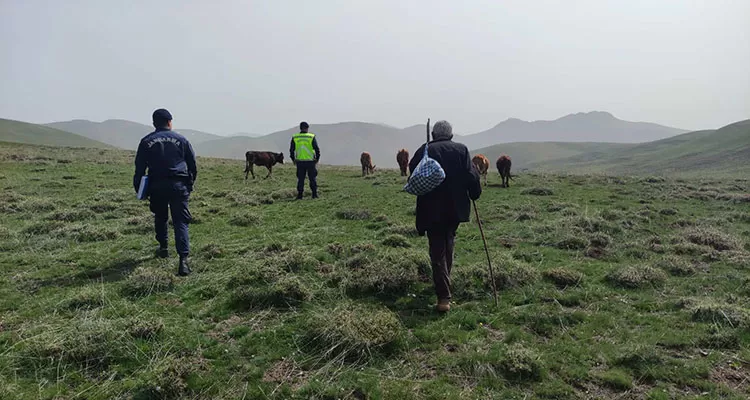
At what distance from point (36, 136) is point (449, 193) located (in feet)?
542

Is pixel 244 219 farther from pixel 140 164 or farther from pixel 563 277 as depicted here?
pixel 563 277

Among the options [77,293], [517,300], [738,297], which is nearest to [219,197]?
[77,293]

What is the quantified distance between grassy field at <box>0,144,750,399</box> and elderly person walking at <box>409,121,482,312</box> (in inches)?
20.7

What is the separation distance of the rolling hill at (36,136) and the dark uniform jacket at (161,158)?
137739 millimetres

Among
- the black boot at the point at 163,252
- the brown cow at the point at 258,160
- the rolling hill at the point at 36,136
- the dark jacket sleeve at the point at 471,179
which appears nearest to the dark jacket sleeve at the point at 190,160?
the black boot at the point at 163,252

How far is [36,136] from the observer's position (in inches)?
5025

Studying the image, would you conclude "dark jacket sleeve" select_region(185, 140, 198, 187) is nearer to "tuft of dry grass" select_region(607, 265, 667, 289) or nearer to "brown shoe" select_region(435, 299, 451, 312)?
"brown shoe" select_region(435, 299, 451, 312)

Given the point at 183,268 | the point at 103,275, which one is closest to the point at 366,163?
the point at 183,268

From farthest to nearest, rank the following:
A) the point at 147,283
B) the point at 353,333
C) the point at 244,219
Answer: the point at 244,219, the point at 147,283, the point at 353,333

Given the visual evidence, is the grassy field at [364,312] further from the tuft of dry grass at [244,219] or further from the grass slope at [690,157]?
the grass slope at [690,157]

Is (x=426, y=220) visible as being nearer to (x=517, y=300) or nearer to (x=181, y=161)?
(x=517, y=300)

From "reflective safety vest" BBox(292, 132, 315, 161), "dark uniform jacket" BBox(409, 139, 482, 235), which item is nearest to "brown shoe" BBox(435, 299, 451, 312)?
"dark uniform jacket" BBox(409, 139, 482, 235)

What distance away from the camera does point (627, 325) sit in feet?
16.1

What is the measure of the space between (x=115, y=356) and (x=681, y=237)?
10.4 metres
